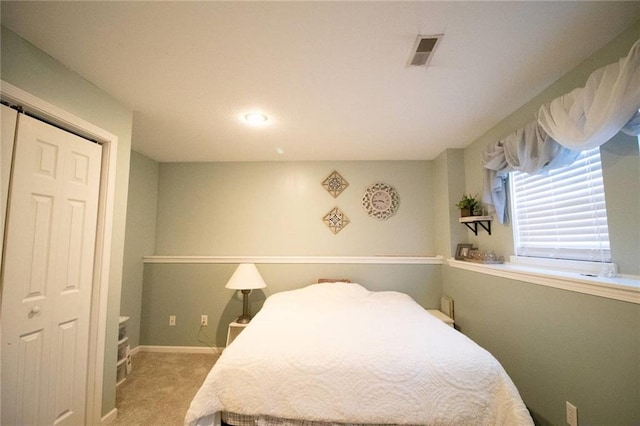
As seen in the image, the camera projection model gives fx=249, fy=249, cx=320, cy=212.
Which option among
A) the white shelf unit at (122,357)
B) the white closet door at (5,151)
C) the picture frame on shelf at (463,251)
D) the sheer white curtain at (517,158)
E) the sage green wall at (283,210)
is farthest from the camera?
the sage green wall at (283,210)

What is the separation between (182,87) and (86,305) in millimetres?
1583

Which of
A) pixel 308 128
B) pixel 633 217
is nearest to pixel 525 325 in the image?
pixel 633 217

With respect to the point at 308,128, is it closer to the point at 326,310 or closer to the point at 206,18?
the point at 206,18

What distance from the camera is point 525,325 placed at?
1686 millimetres

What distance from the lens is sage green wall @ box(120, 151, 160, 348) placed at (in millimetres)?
2768

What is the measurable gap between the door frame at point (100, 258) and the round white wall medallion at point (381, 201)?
249cm

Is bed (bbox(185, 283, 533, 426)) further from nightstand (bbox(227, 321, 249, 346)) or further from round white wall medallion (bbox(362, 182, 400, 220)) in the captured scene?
round white wall medallion (bbox(362, 182, 400, 220))

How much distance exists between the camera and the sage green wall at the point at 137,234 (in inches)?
109

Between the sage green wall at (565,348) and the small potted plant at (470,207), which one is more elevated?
the small potted plant at (470,207)

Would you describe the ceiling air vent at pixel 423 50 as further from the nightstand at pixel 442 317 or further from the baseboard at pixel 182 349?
the baseboard at pixel 182 349

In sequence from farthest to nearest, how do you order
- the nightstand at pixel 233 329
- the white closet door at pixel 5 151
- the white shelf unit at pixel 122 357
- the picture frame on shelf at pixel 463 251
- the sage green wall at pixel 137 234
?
1. the sage green wall at pixel 137 234
2. the nightstand at pixel 233 329
3. the picture frame on shelf at pixel 463 251
4. the white shelf unit at pixel 122 357
5. the white closet door at pixel 5 151

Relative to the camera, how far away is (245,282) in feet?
8.86

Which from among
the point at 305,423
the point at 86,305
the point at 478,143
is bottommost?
the point at 305,423

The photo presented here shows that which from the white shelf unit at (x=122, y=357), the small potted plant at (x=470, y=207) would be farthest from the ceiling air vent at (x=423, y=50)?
the white shelf unit at (x=122, y=357)
